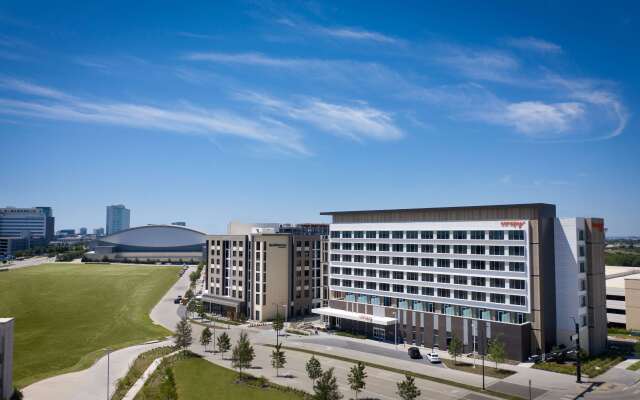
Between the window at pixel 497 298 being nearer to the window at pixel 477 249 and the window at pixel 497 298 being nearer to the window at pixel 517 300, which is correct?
the window at pixel 517 300

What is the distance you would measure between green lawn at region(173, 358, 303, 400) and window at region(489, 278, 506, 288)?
113 feet

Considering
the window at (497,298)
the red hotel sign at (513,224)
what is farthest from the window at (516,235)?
the window at (497,298)

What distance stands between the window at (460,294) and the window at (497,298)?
409 cm

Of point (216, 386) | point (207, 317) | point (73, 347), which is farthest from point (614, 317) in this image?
point (73, 347)

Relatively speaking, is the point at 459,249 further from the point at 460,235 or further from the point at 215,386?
the point at 215,386

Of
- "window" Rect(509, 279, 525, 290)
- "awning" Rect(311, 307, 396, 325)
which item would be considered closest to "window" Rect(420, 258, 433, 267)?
"awning" Rect(311, 307, 396, 325)

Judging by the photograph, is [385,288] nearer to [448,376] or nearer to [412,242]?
[412,242]

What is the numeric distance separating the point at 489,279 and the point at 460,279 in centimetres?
488

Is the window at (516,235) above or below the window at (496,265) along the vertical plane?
above

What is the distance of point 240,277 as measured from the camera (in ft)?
366

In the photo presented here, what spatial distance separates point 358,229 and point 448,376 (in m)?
35.9

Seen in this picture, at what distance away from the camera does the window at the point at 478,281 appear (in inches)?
2820

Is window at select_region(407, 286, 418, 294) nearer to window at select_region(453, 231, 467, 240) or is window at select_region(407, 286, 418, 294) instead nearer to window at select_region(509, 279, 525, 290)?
window at select_region(453, 231, 467, 240)

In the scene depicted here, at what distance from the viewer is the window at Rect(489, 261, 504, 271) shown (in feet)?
230
